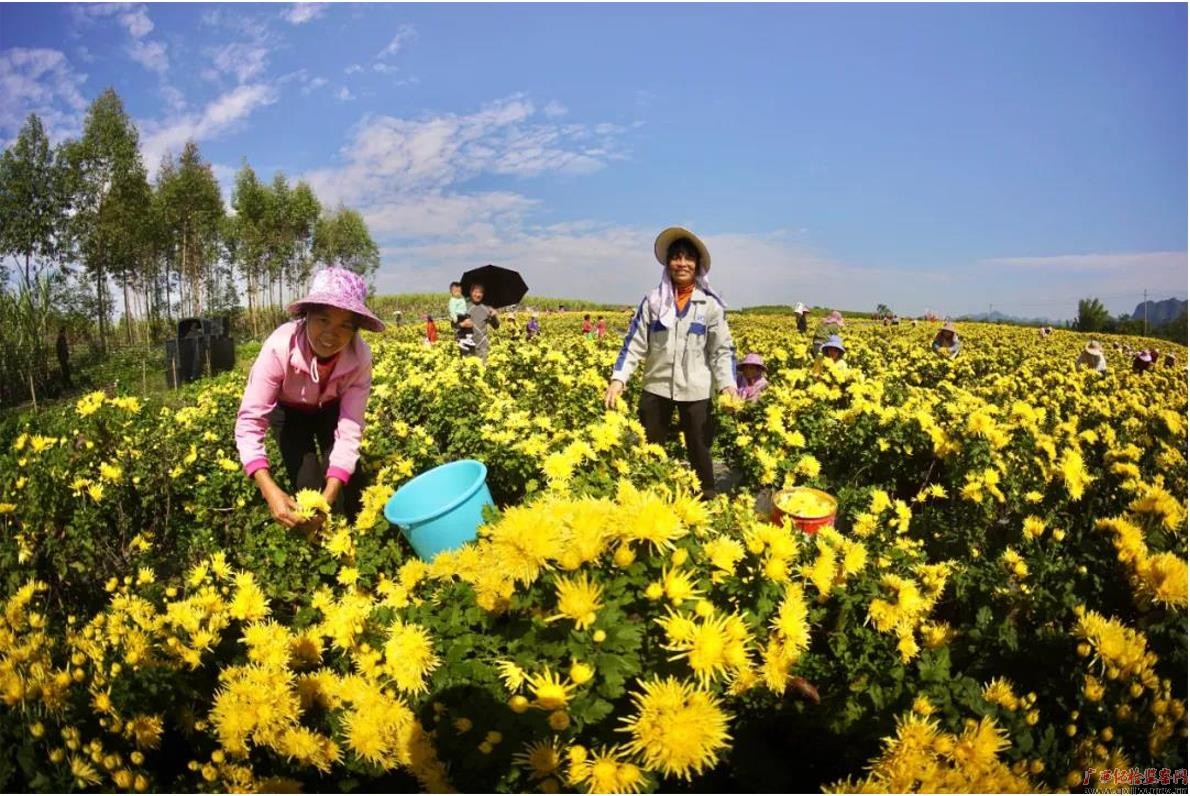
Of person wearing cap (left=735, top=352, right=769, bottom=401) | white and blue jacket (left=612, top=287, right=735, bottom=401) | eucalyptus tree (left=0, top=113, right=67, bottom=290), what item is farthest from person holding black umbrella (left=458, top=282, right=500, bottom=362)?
eucalyptus tree (left=0, top=113, right=67, bottom=290)

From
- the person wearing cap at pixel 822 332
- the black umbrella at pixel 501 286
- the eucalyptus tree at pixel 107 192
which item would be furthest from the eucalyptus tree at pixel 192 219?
the person wearing cap at pixel 822 332

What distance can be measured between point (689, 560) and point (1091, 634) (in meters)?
1.12

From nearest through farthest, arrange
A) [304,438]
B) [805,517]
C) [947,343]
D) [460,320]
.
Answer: [805,517]
[304,438]
[460,320]
[947,343]

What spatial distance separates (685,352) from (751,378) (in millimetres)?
1716

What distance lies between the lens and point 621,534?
1.18 m

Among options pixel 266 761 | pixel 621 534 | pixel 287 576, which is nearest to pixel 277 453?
pixel 287 576

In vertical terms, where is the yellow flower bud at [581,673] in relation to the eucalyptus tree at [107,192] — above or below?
below

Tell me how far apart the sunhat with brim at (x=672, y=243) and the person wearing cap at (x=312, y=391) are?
1.98 metres

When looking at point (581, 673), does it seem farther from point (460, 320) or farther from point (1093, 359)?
point (1093, 359)

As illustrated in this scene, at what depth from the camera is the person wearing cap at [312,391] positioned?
235 centimetres

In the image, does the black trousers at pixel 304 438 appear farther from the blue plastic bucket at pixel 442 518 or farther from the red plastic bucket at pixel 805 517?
the red plastic bucket at pixel 805 517

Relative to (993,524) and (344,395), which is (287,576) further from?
(993,524)

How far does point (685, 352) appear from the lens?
3611mm

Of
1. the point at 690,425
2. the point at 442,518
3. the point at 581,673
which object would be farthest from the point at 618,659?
the point at 690,425
